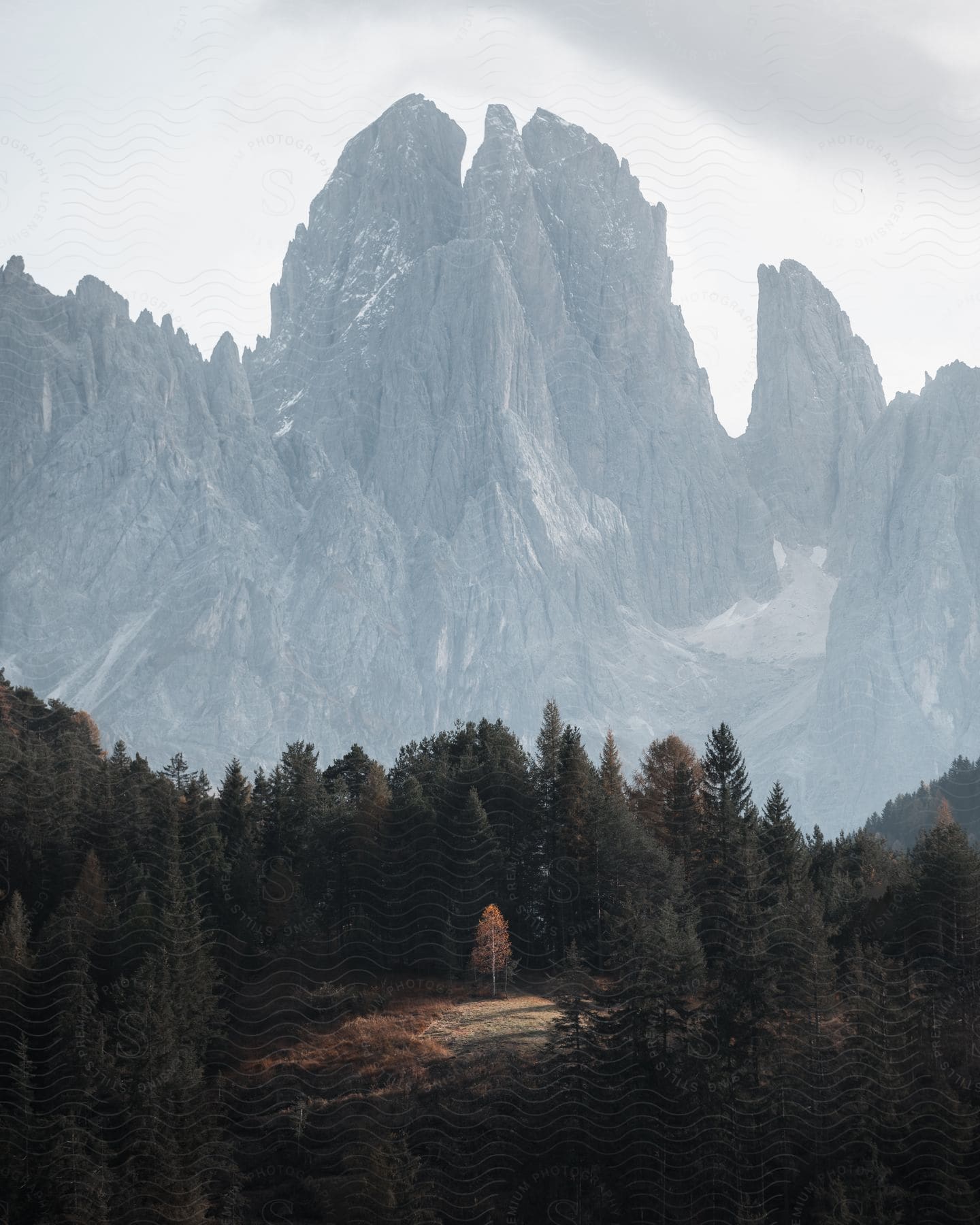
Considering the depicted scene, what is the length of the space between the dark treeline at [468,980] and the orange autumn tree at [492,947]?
1.78 meters

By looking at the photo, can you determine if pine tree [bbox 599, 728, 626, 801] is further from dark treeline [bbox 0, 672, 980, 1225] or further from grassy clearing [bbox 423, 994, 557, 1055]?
grassy clearing [bbox 423, 994, 557, 1055]

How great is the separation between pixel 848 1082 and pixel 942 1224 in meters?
5.25

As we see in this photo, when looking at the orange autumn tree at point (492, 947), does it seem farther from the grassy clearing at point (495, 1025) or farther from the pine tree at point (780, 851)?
the pine tree at point (780, 851)

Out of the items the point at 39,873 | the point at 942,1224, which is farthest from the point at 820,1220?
the point at 39,873

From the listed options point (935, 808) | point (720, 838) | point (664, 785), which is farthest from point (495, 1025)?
point (935, 808)

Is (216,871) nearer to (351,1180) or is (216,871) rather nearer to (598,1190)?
(351,1180)

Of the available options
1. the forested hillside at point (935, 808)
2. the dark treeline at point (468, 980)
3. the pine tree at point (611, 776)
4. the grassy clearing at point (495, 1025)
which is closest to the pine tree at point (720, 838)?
the dark treeline at point (468, 980)

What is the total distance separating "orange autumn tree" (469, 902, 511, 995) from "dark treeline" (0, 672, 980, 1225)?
178 centimetres

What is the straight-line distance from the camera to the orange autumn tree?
64062 mm

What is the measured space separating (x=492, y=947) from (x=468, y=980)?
2686 millimetres

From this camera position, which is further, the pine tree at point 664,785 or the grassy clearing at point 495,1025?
the pine tree at point 664,785

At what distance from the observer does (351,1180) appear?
5209cm

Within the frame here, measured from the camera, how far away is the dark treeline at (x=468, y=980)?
51531 mm

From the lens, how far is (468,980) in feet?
215
